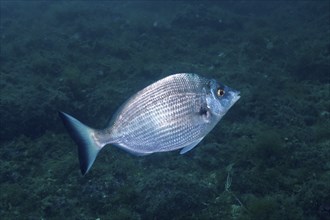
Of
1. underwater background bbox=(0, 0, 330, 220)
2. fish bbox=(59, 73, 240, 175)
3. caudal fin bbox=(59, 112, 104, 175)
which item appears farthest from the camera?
underwater background bbox=(0, 0, 330, 220)

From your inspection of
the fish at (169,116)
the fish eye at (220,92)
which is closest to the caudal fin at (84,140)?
the fish at (169,116)

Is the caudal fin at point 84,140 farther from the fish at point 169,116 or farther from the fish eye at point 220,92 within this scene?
the fish eye at point 220,92

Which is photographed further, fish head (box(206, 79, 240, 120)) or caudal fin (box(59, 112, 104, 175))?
fish head (box(206, 79, 240, 120))

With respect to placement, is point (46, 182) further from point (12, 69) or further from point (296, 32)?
point (296, 32)

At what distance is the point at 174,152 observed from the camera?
7.21m

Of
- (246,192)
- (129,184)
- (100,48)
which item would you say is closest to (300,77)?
(246,192)

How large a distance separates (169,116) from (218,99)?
1.72 feet

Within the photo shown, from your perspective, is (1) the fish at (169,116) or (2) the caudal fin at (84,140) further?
(1) the fish at (169,116)

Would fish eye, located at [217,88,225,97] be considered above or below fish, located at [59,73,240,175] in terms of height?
above

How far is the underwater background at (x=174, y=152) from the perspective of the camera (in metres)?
5.66

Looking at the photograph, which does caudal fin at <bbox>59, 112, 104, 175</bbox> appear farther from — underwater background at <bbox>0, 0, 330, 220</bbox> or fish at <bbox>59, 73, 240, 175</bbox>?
underwater background at <bbox>0, 0, 330, 220</bbox>

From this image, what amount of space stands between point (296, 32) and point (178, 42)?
5849 mm

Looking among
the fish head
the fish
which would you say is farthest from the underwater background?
the fish head

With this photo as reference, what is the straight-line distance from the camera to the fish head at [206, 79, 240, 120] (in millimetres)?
3395
